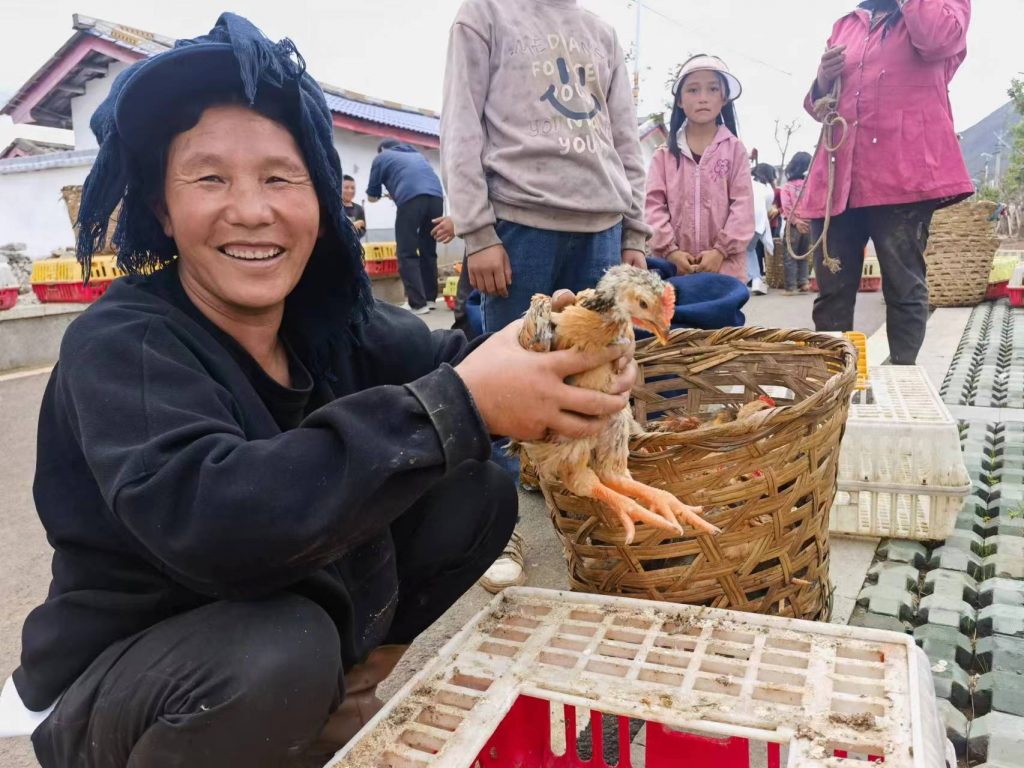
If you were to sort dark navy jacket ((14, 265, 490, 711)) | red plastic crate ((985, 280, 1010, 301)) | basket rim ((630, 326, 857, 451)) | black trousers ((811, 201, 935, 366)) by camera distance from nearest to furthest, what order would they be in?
dark navy jacket ((14, 265, 490, 711)), basket rim ((630, 326, 857, 451)), black trousers ((811, 201, 935, 366)), red plastic crate ((985, 280, 1010, 301))

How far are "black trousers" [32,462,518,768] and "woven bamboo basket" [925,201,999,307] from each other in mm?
7643

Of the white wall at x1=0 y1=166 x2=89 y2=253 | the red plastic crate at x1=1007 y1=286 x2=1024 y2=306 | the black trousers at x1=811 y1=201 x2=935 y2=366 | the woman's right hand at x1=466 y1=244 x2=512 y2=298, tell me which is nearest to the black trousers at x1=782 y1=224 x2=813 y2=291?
the red plastic crate at x1=1007 y1=286 x2=1024 y2=306

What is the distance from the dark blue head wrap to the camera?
1199 millimetres

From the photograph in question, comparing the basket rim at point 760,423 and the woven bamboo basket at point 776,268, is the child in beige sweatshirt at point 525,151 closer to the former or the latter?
the basket rim at point 760,423

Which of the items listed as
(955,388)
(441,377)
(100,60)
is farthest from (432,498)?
(100,60)

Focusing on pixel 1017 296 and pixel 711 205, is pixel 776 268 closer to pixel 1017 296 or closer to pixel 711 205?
pixel 1017 296

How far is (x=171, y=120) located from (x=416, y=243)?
7.06 metres

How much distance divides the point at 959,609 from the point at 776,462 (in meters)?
0.86

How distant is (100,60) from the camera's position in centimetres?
1146

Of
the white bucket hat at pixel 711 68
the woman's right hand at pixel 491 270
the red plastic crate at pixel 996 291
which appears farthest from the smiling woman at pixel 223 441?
the red plastic crate at pixel 996 291

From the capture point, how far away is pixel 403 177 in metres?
8.04

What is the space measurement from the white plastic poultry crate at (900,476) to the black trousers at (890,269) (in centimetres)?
141

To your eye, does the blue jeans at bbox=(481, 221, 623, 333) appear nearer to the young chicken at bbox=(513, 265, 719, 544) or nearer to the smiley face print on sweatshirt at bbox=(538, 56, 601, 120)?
the smiley face print on sweatshirt at bbox=(538, 56, 601, 120)

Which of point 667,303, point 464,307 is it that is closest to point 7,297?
point 464,307
